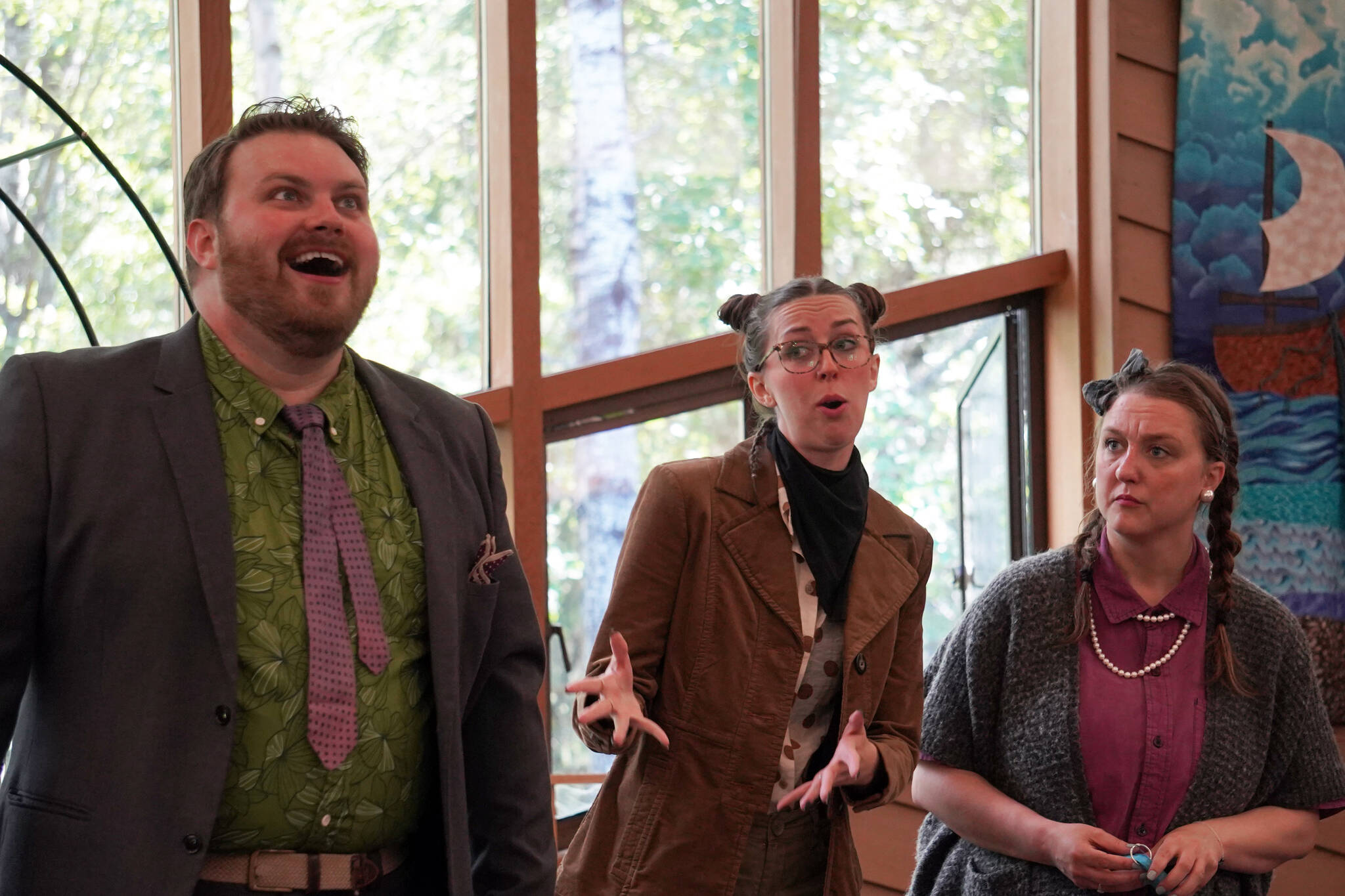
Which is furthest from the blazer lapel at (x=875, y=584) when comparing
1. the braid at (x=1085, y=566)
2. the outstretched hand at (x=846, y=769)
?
the braid at (x=1085, y=566)

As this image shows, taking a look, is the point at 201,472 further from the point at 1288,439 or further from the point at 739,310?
the point at 1288,439

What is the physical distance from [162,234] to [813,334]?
1250mm

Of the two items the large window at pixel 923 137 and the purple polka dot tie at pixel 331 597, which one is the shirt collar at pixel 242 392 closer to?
the purple polka dot tie at pixel 331 597

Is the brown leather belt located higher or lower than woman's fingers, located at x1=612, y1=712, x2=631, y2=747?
lower

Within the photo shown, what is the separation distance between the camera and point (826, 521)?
2.08 meters

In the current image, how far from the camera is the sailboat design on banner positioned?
3656mm

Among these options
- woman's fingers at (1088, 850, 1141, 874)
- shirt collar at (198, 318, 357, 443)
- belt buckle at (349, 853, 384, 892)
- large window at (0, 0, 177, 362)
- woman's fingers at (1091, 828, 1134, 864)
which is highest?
large window at (0, 0, 177, 362)

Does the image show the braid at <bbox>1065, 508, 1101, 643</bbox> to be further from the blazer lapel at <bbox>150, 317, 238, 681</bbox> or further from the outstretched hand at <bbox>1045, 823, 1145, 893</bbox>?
the blazer lapel at <bbox>150, 317, 238, 681</bbox>

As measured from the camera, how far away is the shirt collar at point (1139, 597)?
222cm

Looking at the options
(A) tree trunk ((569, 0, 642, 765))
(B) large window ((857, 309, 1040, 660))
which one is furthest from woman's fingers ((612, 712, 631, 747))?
(B) large window ((857, 309, 1040, 660))

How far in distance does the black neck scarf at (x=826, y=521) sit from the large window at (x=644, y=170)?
119 centimetres

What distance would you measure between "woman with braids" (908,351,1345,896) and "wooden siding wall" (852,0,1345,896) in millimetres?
1514

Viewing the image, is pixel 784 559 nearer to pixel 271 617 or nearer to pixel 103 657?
pixel 271 617

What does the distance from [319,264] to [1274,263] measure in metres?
2.92
